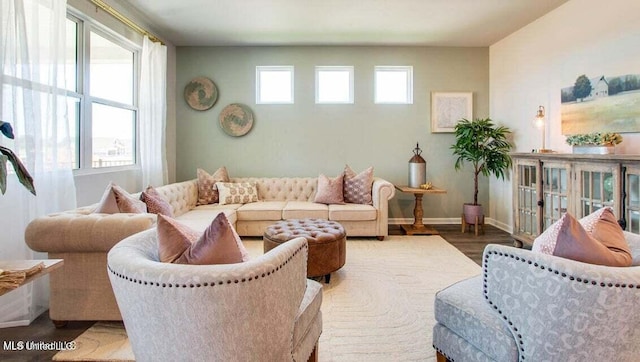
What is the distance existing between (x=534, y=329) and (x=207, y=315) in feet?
3.80

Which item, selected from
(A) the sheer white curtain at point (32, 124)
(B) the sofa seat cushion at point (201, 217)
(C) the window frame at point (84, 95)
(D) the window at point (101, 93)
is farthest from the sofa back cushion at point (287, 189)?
(A) the sheer white curtain at point (32, 124)

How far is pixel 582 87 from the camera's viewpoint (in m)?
3.56

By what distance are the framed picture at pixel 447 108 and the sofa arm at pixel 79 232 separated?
4.53 metres

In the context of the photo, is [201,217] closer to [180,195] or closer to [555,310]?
[180,195]

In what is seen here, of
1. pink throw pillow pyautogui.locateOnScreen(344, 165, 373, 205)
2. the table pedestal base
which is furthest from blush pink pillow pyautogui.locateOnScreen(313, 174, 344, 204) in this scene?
the table pedestal base

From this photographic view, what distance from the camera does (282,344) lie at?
1192mm

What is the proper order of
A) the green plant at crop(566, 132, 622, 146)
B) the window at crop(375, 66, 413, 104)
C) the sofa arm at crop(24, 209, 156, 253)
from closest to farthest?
the sofa arm at crop(24, 209, 156, 253), the green plant at crop(566, 132, 622, 146), the window at crop(375, 66, 413, 104)

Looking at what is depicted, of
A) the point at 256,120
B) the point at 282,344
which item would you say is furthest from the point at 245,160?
the point at 282,344

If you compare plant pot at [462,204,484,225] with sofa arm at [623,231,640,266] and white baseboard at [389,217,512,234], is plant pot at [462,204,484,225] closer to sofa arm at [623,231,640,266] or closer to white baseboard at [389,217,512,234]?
white baseboard at [389,217,512,234]

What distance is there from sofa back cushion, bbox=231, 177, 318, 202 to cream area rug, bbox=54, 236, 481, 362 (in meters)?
1.11

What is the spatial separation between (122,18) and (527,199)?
4879mm

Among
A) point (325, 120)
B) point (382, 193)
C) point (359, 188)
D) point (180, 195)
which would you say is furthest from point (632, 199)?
point (180, 195)

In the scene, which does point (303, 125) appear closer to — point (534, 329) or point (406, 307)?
point (406, 307)

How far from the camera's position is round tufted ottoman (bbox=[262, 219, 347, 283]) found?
9.17 feet
